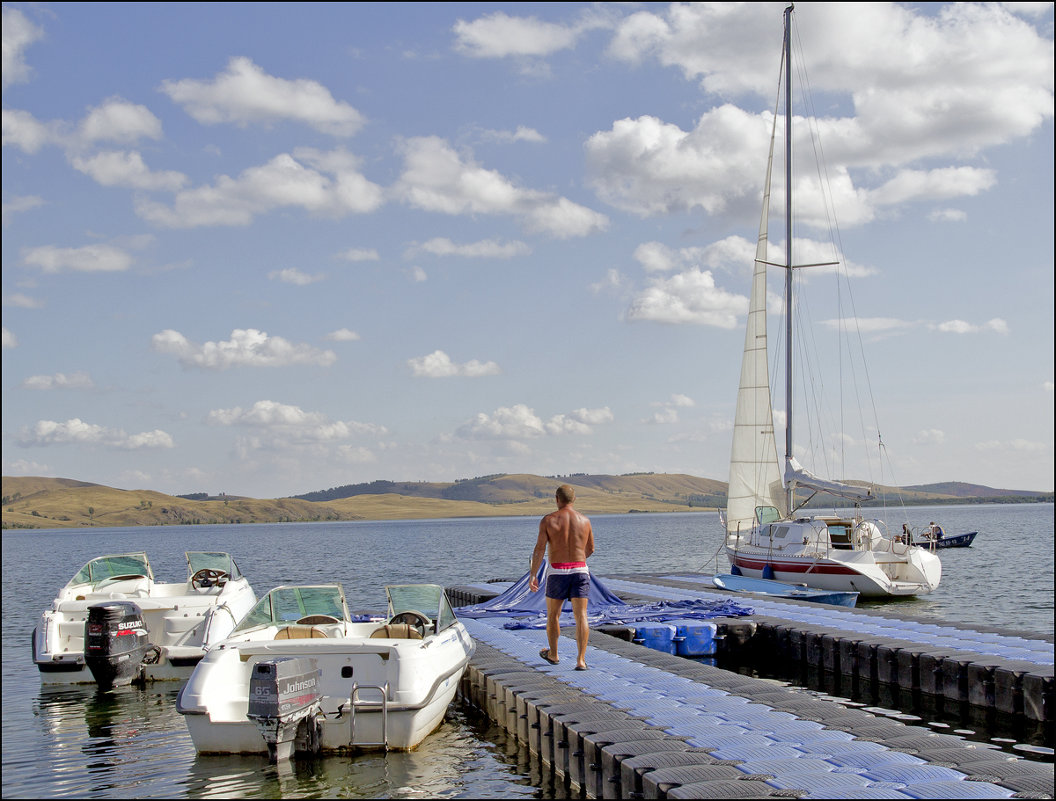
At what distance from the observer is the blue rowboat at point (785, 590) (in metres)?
25.4

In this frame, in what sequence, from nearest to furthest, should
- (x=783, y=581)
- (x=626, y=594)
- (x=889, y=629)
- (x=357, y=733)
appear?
1. (x=357, y=733)
2. (x=889, y=629)
3. (x=626, y=594)
4. (x=783, y=581)

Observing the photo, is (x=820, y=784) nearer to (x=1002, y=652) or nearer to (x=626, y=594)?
(x=1002, y=652)

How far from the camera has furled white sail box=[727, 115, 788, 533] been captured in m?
38.2

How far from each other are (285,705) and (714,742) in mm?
4220

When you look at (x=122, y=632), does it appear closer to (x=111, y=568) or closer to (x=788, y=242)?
(x=111, y=568)

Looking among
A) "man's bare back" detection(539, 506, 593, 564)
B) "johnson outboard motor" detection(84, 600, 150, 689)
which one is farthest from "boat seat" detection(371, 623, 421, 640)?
"johnson outboard motor" detection(84, 600, 150, 689)

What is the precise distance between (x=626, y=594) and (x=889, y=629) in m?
7.52

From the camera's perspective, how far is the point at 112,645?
14477mm

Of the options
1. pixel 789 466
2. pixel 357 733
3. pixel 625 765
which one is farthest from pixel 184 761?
pixel 789 466

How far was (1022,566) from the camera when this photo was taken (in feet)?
164

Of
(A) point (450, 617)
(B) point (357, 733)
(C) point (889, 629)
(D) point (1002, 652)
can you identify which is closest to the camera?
(B) point (357, 733)

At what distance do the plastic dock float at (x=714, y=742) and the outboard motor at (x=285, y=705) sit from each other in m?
2.49

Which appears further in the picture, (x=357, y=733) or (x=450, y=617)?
(x=450, y=617)

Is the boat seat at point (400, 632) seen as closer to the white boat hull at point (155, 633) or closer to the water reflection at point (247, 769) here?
the water reflection at point (247, 769)
